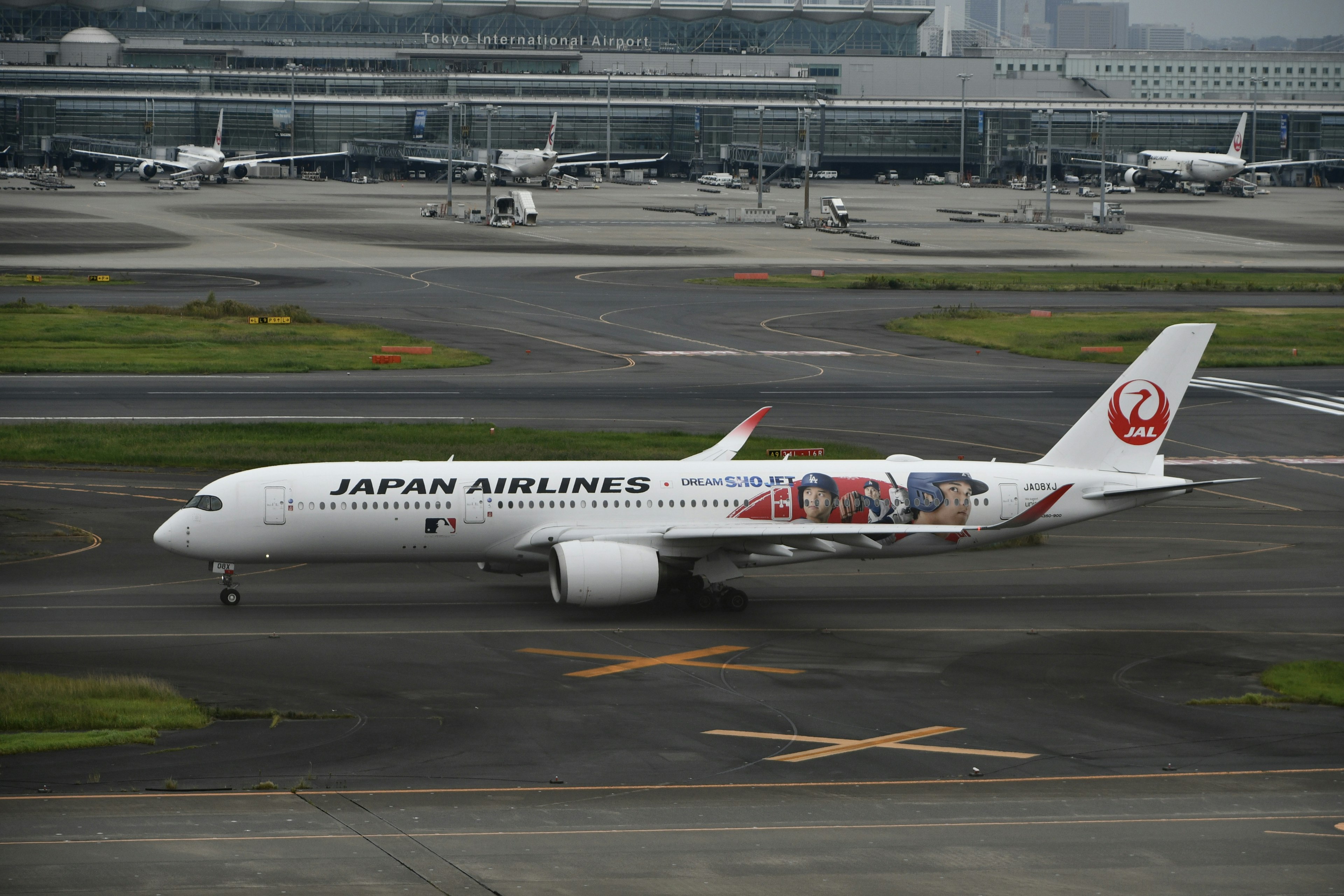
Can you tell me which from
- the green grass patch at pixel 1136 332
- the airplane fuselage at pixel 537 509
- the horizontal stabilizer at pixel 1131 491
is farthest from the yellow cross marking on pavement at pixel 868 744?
the green grass patch at pixel 1136 332

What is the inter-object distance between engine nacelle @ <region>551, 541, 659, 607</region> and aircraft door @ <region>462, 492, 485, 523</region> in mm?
2571

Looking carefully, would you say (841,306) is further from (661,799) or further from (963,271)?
(661,799)

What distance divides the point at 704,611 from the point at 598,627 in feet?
11.9

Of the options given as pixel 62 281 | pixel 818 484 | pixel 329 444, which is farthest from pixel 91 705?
pixel 62 281

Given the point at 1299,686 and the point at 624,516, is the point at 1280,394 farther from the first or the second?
the point at 624,516

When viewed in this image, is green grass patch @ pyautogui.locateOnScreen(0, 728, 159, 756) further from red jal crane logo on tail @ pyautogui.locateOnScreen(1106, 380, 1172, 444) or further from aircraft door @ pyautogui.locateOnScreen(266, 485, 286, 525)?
red jal crane logo on tail @ pyautogui.locateOnScreen(1106, 380, 1172, 444)

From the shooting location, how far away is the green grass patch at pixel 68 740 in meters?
31.0

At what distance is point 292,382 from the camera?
271 feet

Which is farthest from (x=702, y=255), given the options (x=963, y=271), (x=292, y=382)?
(x=292, y=382)

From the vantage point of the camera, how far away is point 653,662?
129 feet

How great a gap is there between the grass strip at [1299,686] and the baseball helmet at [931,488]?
33.3ft

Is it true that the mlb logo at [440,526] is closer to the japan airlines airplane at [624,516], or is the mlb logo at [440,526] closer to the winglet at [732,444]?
the japan airlines airplane at [624,516]

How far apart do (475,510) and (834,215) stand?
145389 millimetres

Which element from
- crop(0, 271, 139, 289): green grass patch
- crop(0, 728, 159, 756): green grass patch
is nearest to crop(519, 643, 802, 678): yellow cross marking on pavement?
crop(0, 728, 159, 756): green grass patch
